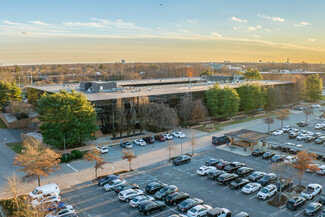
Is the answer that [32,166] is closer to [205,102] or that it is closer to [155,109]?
[155,109]

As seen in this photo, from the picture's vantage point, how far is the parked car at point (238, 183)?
29656mm

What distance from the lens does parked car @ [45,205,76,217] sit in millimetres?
22781

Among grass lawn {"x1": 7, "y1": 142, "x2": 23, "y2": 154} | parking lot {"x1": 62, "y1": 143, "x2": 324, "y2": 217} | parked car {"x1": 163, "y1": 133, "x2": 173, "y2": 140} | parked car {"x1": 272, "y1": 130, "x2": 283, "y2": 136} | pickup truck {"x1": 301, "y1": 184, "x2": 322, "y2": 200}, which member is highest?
parked car {"x1": 272, "y1": 130, "x2": 283, "y2": 136}

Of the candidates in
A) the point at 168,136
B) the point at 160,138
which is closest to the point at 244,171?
the point at 160,138

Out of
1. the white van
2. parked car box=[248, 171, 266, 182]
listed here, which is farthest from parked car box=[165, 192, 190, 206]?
the white van

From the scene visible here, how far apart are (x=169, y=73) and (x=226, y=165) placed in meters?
132

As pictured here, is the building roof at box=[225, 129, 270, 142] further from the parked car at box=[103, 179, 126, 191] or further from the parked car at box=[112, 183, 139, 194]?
the parked car at box=[103, 179, 126, 191]

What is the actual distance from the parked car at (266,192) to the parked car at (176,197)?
7537mm

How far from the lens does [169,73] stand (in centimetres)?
16412

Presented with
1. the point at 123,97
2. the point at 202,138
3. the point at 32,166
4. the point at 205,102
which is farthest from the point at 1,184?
the point at 205,102

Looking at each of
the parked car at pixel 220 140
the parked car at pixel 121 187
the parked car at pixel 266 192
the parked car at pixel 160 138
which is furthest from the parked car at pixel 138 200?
the parked car at pixel 220 140

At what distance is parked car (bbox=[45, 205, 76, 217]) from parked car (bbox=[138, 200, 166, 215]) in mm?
→ 6101

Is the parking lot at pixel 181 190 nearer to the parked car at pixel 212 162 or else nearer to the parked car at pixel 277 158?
the parked car at pixel 277 158

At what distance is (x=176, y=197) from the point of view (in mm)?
26375
